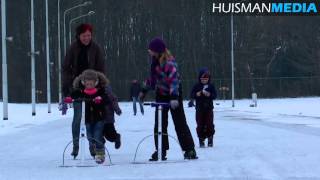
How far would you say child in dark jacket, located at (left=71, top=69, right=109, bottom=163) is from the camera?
9070 mm

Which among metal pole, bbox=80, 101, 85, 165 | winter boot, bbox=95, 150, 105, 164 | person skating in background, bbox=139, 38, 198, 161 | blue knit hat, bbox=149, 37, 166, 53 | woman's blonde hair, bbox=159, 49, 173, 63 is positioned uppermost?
blue knit hat, bbox=149, 37, 166, 53

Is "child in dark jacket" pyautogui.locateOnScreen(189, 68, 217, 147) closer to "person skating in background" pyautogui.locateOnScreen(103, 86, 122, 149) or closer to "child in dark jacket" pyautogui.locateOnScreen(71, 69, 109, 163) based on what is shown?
"person skating in background" pyautogui.locateOnScreen(103, 86, 122, 149)

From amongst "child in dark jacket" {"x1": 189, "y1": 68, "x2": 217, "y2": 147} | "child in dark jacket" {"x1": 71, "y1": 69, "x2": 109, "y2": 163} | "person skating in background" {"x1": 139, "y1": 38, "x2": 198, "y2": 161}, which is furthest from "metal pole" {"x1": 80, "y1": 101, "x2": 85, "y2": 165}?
"child in dark jacket" {"x1": 189, "y1": 68, "x2": 217, "y2": 147}

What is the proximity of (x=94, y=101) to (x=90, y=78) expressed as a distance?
348mm

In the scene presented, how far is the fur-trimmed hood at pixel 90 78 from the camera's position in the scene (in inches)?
357

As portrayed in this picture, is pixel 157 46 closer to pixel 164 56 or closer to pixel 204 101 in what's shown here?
pixel 164 56

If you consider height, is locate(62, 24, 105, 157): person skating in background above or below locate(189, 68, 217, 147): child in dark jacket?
above

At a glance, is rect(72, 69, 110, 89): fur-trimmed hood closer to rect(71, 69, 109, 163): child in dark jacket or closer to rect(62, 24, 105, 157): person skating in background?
rect(71, 69, 109, 163): child in dark jacket

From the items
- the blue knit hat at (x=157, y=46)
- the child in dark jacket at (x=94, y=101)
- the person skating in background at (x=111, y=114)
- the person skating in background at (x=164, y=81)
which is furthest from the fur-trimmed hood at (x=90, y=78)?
the blue knit hat at (x=157, y=46)

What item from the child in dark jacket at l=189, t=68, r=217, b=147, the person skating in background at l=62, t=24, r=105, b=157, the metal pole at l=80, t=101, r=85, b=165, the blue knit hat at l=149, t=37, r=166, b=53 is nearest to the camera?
the metal pole at l=80, t=101, r=85, b=165

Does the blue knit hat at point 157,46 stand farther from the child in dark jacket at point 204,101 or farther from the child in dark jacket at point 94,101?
the child in dark jacket at point 204,101

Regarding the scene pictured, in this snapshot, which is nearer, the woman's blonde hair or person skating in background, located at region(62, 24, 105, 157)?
the woman's blonde hair

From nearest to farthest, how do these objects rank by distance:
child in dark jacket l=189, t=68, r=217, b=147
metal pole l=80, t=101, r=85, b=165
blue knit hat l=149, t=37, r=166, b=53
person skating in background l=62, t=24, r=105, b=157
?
1. metal pole l=80, t=101, r=85, b=165
2. blue knit hat l=149, t=37, r=166, b=53
3. person skating in background l=62, t=24, r=105, b=157
4. child in dark jacket l=189, t=68, r=217, b=147

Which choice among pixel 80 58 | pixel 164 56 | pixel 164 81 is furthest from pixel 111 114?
pixel 164 56
